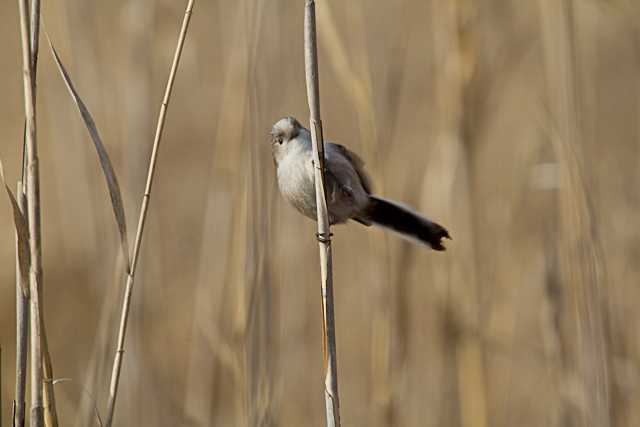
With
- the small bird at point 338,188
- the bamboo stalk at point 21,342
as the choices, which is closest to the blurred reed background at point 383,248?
the small bird at point 338,188

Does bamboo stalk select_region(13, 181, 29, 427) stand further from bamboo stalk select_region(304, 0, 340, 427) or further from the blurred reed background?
bamboo stalk select_region(304, 0, 340, 427)

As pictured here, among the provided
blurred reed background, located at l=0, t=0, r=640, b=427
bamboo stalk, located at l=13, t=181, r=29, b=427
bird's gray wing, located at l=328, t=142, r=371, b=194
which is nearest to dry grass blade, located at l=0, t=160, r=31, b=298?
bamboo stalk, located at l=13, t=181, r=29, b=427

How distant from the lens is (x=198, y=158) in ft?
12.5

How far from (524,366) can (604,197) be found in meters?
0.51

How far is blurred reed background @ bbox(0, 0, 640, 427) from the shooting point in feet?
4.23

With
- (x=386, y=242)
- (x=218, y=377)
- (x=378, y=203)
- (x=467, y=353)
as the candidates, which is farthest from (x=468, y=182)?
(x=218, y=377)

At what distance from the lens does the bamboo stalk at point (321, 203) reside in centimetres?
86

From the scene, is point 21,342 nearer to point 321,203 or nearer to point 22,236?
point 22,236

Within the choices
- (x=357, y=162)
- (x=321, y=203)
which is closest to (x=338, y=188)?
(x=357, y=162)

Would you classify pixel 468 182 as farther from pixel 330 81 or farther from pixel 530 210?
pixel 330 81

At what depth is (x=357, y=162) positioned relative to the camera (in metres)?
1.11

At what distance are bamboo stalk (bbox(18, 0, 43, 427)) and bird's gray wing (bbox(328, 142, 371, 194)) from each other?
1.21 feet

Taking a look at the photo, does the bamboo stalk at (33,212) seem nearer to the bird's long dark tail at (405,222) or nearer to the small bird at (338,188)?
the small bird at (338,188)

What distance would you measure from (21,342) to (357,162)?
0.44 metres
